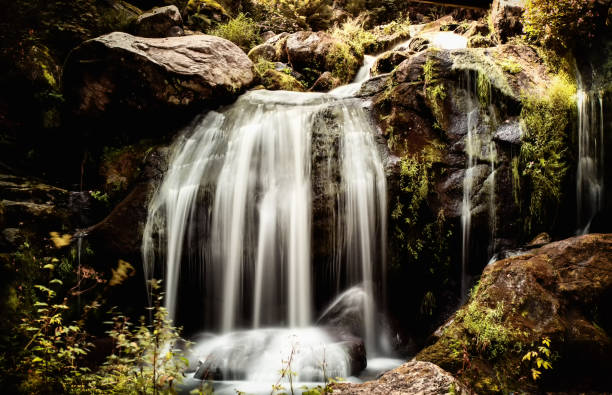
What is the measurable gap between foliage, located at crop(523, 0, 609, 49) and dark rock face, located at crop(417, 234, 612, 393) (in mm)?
3902

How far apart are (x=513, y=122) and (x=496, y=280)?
3.04 metres

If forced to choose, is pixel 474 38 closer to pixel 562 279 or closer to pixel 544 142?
pixel 544 142

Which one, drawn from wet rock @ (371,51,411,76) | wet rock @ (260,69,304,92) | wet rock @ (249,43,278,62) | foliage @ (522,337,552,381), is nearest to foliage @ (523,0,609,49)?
wet rock @ (371,51,411,76)

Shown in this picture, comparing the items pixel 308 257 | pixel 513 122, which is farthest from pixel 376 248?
pixel 513 122

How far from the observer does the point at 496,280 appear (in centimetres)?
405

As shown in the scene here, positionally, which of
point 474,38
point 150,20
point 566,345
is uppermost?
point 150,20

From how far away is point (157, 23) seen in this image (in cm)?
937

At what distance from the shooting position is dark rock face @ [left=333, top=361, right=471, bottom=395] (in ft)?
8.97

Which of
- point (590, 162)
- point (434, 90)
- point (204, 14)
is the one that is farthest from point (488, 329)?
point (204, 14)

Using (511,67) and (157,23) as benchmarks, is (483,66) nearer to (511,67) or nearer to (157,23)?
(511,67)

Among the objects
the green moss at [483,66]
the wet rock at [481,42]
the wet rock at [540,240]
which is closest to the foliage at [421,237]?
the wet rock at [540,240]

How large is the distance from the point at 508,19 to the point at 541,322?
6.62m

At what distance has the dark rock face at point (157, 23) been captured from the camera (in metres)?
9.20

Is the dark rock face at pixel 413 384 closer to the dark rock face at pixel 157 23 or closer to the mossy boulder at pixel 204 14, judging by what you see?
the dark rock face at pixel 157 23
